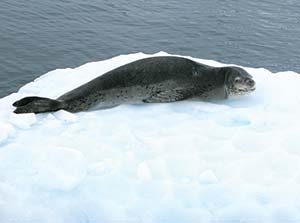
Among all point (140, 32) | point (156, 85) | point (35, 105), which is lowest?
point (140, 32)

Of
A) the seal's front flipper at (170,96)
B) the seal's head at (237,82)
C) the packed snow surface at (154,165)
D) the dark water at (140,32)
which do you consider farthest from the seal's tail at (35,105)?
the dark water at (140,32)

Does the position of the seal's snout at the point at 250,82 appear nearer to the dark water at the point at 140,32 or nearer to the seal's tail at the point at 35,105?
the seal's tail at the point at 35,105

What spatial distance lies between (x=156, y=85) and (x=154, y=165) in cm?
179

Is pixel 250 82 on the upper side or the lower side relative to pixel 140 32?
upper

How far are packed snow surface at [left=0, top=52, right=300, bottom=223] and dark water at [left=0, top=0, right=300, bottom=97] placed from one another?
529cm

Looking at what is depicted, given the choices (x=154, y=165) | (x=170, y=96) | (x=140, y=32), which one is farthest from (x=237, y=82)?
(x=140, y=32)

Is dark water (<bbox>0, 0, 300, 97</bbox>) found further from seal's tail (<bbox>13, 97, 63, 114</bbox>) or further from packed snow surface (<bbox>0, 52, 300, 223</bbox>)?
packed snow surface (<bbox>0, 52, 300, 223</bbox>)

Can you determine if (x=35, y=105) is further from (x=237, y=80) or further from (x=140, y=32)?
(x=140, y=32)

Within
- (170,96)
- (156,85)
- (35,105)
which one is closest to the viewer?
(35,105)

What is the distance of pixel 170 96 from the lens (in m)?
5.92

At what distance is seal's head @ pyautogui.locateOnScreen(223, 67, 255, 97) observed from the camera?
5969 millimetres

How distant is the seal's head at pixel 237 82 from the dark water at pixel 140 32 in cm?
478

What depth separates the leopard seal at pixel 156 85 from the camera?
19.4ft

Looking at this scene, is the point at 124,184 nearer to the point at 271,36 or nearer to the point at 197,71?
the point at 197,71
